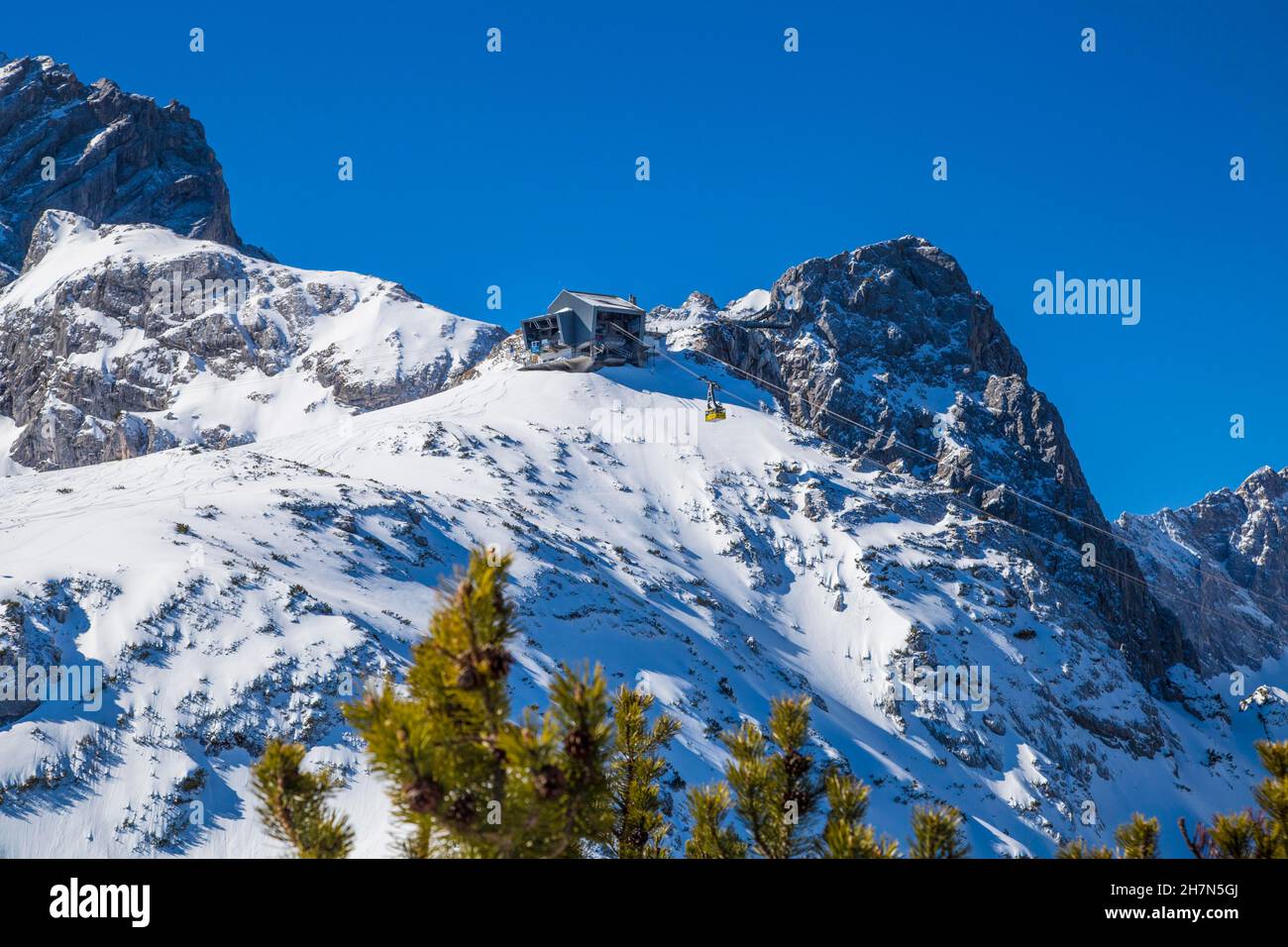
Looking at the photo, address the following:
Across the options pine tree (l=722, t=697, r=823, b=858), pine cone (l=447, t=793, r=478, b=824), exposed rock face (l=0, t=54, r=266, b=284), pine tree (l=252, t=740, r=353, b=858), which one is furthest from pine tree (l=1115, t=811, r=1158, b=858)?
exposed rock face (l=0, t=54, r=266, b=284)

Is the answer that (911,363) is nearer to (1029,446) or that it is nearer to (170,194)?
(1029,446)

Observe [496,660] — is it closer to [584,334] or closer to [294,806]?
[294,806]

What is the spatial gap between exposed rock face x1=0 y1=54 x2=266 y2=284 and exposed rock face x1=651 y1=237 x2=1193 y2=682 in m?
105

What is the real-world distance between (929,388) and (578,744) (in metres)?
149

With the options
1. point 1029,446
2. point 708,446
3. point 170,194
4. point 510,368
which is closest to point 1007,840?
point 708,446

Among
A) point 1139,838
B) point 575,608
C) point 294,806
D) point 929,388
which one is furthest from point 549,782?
point 929,388

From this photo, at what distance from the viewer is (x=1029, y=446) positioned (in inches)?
5433

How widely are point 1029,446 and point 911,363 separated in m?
22.5

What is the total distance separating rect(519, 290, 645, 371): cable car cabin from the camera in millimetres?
92062

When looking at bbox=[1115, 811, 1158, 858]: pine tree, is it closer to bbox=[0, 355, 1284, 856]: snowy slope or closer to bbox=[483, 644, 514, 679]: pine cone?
bbox=[483, 644, 514, 679]: pine cone

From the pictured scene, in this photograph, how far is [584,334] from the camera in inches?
3659

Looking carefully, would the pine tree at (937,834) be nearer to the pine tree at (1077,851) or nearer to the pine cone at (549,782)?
the pine tree at (1077,851)

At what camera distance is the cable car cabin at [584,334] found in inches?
3625
